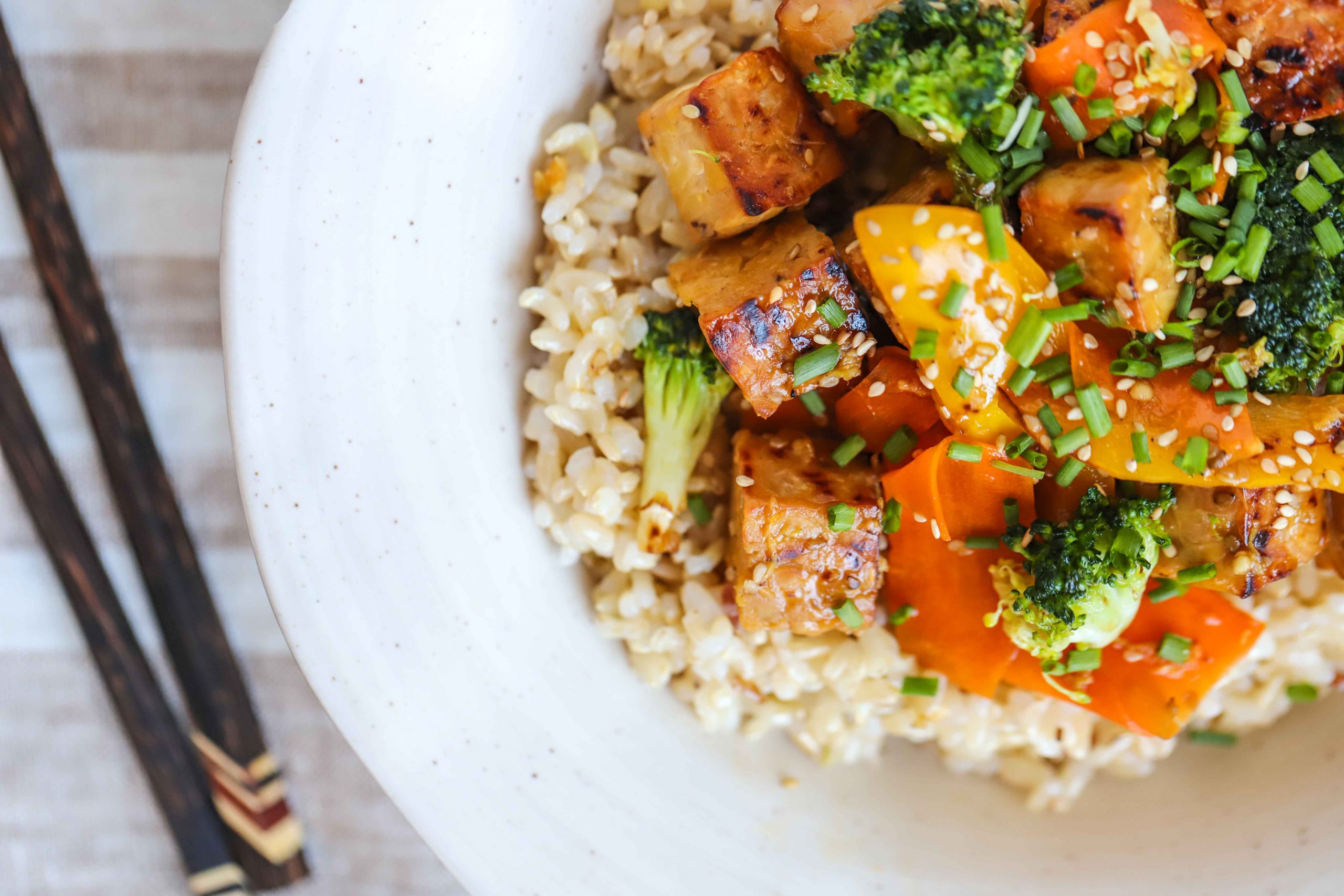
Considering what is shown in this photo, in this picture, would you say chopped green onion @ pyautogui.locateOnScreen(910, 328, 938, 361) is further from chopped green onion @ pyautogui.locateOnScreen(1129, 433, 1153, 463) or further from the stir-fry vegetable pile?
chopped green onion @ pyautogui.locateOnScreen(1129, 433, 1153, 463)

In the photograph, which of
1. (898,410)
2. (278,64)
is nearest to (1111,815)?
(898,410)

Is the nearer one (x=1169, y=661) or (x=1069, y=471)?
(x=1069, y=471)

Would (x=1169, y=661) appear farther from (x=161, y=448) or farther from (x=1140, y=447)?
(x=161, y=448)

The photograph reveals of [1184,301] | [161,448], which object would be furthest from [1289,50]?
[161,448]

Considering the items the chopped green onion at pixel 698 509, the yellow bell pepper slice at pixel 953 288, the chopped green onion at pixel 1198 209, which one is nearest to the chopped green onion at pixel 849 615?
the chopped green onion at pixel 698 509

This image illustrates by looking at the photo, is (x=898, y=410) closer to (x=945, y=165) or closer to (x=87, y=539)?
(x=945, y=165)

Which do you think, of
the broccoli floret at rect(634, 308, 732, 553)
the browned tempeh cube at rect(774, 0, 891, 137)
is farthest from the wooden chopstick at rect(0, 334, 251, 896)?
the browned tempeh cube at rect(774, 0, 891, 137)

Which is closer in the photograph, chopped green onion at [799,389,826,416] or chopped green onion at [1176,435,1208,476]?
chopped green onion at [1176,435,1208,476]

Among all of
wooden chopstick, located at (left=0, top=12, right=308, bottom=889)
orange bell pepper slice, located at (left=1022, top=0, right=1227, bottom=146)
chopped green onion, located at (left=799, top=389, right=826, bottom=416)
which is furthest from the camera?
wooden chopstick, located at (left=0, top=12, right=308, bottom=889)
